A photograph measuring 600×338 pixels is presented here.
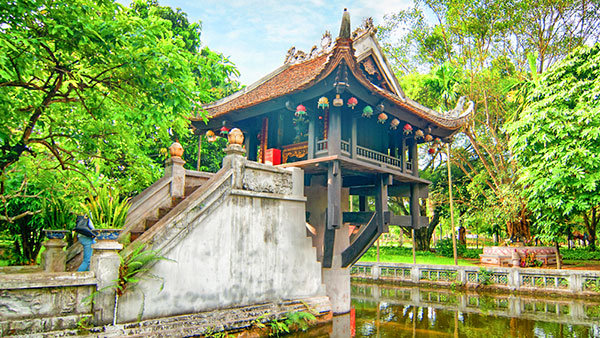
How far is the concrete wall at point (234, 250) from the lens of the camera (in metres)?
5.71

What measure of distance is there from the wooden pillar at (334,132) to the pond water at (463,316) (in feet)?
12.3

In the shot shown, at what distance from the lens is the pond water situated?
7.84 metres

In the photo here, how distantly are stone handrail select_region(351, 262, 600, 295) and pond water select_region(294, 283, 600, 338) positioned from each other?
0.58 meters

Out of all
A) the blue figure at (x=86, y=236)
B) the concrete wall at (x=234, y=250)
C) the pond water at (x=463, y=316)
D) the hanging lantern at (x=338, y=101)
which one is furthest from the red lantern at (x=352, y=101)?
the blue figure at (x=86, y=236)

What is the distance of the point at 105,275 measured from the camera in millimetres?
4969

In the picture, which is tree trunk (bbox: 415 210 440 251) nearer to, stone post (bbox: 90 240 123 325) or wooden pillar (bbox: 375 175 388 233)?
wooden pillar (bbox: 375 175 388 233)

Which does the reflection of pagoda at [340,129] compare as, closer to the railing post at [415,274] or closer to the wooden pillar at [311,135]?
the wooden pillar at [311,135]

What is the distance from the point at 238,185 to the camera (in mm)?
6859

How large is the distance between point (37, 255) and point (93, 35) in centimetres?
811

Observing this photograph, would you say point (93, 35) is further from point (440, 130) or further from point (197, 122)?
point (440, 130)

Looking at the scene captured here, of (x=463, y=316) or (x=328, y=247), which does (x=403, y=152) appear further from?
(x=463, y=316)

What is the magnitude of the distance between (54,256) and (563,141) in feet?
46.3

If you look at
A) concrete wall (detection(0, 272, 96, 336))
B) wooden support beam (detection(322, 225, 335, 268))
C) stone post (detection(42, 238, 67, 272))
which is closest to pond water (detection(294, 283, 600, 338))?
wooden support beam (detection(322, 225, 335, 268))

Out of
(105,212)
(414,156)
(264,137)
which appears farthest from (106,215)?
(414,156)
